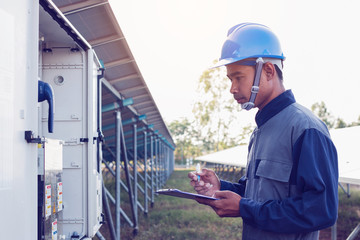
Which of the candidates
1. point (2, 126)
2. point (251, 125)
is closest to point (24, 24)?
point (2, 126)

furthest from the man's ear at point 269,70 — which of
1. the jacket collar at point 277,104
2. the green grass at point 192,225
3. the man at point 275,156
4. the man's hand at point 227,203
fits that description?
the green grass at point 192,225

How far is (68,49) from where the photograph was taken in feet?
12.1

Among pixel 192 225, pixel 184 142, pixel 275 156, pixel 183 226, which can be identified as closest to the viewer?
pixel 275 156

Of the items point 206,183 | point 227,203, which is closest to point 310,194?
point 227,203

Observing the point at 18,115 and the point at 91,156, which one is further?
the point at 91,156

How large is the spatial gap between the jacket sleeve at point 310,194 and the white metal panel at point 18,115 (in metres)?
1.06

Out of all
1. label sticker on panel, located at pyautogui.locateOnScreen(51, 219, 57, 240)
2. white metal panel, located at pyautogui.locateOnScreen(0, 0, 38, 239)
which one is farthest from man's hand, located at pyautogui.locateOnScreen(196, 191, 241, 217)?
label sticker on panel, located at pyautogui.locateOnScreen(51, 219, 57, 240)

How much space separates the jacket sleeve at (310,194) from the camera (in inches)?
74.1

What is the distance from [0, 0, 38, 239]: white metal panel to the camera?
1.76 meters

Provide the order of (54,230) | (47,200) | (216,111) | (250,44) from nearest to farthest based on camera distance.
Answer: (250,44) < (47,200) < (54,230) < (216,111)

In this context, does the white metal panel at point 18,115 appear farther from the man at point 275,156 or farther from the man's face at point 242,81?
the man's face at point 242,81

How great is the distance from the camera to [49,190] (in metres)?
2.65

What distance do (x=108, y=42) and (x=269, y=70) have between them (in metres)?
2.73

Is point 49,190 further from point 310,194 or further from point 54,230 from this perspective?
point 310,194
